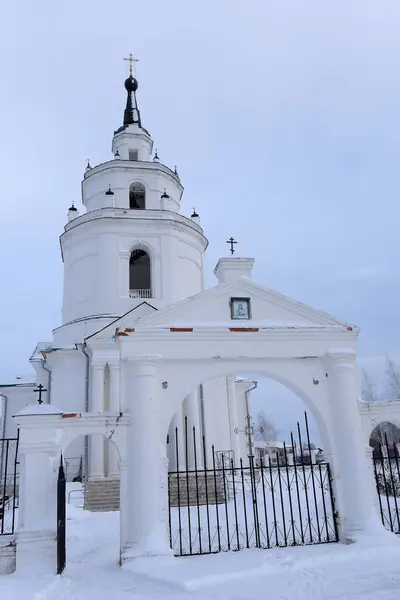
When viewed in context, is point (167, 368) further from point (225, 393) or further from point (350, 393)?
point (225, 393)

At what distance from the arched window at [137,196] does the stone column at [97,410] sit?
8.57 meters

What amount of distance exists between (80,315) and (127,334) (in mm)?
11854

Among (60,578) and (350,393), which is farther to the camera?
(350,393)

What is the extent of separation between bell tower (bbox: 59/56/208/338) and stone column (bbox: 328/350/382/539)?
11.4m

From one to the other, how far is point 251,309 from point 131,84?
21774mm

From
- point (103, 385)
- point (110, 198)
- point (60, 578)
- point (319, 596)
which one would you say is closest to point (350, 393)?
point (319, 596)

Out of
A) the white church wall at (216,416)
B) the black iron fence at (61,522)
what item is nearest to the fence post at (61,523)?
the black iron fence at (61,522)

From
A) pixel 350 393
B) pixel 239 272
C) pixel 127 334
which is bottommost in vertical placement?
pixel 350 393

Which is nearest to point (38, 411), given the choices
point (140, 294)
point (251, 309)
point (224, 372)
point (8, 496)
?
point (224, 372)

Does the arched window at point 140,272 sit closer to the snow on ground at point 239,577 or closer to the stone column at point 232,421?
the stone column at point 232,421

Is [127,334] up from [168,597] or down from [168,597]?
up

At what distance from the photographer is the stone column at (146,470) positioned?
9039 mm

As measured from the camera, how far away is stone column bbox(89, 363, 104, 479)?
17.5 metres

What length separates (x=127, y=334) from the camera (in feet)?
33.0
